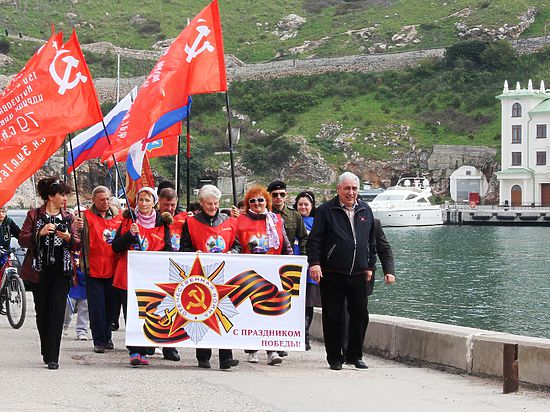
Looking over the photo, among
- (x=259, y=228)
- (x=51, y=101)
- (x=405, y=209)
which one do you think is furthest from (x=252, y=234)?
(x=405, y=209)

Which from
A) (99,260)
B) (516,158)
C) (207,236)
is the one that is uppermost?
(516,158)

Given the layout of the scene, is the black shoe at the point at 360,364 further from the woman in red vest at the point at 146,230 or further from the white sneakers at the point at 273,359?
the woman in red vest at the point at 146,230

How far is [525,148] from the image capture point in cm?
11031

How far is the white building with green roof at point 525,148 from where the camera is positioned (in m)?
110

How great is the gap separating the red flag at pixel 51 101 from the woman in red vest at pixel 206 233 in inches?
69.7

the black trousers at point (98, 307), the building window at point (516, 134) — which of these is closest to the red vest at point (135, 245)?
the black trousers at point (98, 307)

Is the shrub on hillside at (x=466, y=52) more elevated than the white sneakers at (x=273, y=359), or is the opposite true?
the shrub on hillside at (x=466, y=52)

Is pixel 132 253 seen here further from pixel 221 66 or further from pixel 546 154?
pixel 546 154

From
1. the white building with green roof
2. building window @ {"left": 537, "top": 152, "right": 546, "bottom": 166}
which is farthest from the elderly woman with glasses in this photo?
building window @ {"left": 537, "top": 152, "right": 546, "bottom": 166}

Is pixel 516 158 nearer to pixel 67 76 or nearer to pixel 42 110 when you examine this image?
pixel 67 76

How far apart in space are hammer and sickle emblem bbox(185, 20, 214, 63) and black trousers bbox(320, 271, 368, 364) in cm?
357

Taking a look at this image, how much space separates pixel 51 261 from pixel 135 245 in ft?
4.12

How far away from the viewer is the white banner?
1426cm

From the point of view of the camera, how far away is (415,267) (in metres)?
53.9
